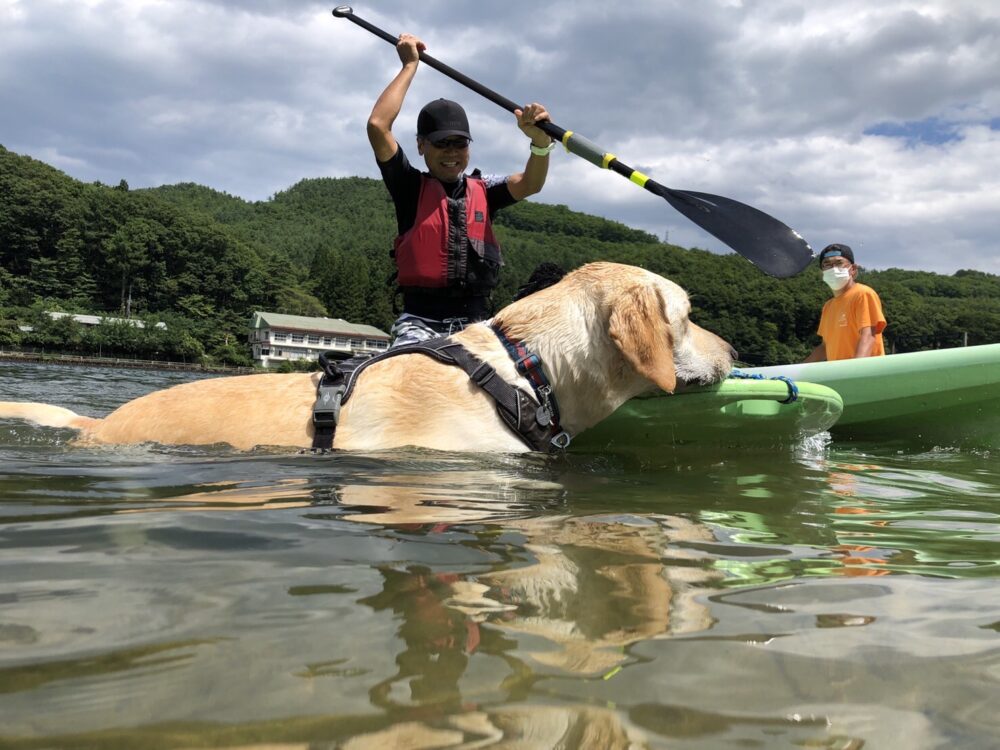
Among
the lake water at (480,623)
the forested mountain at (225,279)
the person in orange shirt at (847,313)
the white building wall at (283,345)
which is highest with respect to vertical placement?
the forested mountain at (225,279)

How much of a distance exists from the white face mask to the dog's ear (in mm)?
5647

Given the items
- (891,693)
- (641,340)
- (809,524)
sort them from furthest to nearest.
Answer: (641,340) < (809,524) < (891,693)

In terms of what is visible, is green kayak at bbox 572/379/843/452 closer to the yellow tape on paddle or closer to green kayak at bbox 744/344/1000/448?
green kayak at bbox 744/344/1000/448

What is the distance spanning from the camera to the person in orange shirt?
814cm

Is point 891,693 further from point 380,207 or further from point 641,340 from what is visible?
point 380,207

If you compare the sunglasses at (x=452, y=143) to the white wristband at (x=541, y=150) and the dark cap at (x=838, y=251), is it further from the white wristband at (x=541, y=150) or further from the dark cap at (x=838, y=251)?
the dark cap at (x=838, y=251)

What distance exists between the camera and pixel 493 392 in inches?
159

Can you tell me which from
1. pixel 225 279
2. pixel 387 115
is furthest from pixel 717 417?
pixel 225 279

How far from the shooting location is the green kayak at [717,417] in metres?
4.67

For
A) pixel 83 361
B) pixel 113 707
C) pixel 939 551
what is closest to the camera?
pixel 113 707

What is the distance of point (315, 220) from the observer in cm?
17675

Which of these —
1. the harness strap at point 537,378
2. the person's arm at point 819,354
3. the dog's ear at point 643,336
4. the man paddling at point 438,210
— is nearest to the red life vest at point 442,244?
the man paddling at point 438,210

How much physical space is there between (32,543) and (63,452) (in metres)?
2.56

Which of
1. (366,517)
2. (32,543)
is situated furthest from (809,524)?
(32,543)
